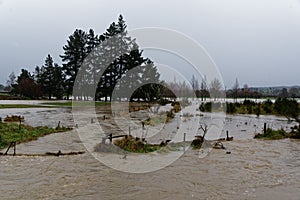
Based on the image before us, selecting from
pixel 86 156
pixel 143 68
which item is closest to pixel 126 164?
pixel 86 156

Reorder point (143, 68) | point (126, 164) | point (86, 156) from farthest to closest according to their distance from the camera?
point (143, 68) → point (86, 156) → point (126, 164)

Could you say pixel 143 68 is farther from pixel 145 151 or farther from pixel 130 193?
pixel 130 193

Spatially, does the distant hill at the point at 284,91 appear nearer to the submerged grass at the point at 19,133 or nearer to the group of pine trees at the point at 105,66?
the group of pine trees at the point at 105,66

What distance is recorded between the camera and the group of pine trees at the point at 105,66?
40.4 m

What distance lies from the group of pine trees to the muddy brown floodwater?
74.4ft

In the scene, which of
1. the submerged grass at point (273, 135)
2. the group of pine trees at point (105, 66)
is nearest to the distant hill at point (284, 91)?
the group of pine trees at point (105, 66)

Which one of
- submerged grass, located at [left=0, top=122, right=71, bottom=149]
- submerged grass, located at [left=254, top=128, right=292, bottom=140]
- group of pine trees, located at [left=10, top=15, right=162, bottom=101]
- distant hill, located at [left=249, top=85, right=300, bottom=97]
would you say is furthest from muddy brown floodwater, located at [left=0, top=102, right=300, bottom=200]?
distant hill, located at [left=249, top=85, right=300, bottom=97]

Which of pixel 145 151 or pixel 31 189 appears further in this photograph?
pixel 145 151

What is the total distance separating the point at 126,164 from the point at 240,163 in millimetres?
3460

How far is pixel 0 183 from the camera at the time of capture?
→ 714 centimetres

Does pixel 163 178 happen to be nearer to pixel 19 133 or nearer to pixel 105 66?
pixel 19 133

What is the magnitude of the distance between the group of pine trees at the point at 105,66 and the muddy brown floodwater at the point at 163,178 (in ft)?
74.4

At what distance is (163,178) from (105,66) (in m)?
37.6

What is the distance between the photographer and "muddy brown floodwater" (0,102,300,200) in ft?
22.0
